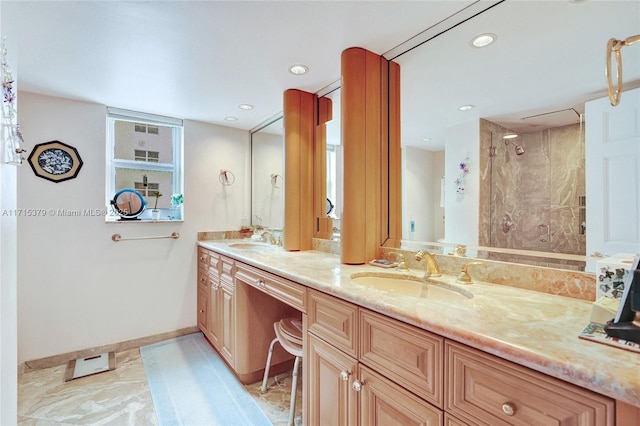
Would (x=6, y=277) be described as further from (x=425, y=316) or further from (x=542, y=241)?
(x=542, y=241)

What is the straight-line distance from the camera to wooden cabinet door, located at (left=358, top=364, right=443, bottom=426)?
0.86 metres

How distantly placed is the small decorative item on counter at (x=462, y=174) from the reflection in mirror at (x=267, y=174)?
1.72m

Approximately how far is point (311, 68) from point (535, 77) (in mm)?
1242

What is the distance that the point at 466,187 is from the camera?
4.73 feet

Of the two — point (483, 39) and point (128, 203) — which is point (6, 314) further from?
point (483, 39)

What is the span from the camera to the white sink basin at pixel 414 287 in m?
1.24

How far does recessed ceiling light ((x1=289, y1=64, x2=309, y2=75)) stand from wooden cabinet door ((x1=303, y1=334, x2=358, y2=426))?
160cm

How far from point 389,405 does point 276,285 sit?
0.83 meters

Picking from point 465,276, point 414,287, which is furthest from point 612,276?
point 414,287

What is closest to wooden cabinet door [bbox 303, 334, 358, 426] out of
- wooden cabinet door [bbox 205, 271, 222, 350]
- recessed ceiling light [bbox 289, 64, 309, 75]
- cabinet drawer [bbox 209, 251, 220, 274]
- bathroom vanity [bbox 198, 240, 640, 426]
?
bathroom vanity [bbox 198, 240, 640, 426]

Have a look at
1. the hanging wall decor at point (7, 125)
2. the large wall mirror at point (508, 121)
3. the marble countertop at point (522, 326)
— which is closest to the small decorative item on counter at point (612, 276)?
the marble countertop at point (522, 326)

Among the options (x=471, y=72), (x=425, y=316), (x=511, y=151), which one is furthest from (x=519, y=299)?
(x=471, y=72)

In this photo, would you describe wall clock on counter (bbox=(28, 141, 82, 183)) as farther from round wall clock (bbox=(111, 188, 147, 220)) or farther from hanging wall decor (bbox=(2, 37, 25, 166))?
hanging wall decor (bbox=(2, 37, 25, 166))

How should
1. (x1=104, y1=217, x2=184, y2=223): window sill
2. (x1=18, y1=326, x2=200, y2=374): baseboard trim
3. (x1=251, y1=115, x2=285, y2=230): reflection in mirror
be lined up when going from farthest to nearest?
1. (x1=251, y1=115, x2=285, y2=230): reflection in mirror
2. (x1=104, y1=217, x2=184, y2=223): window sill
3. (x1=18, y1=326, x2=200, y2=374): baseboard trim
